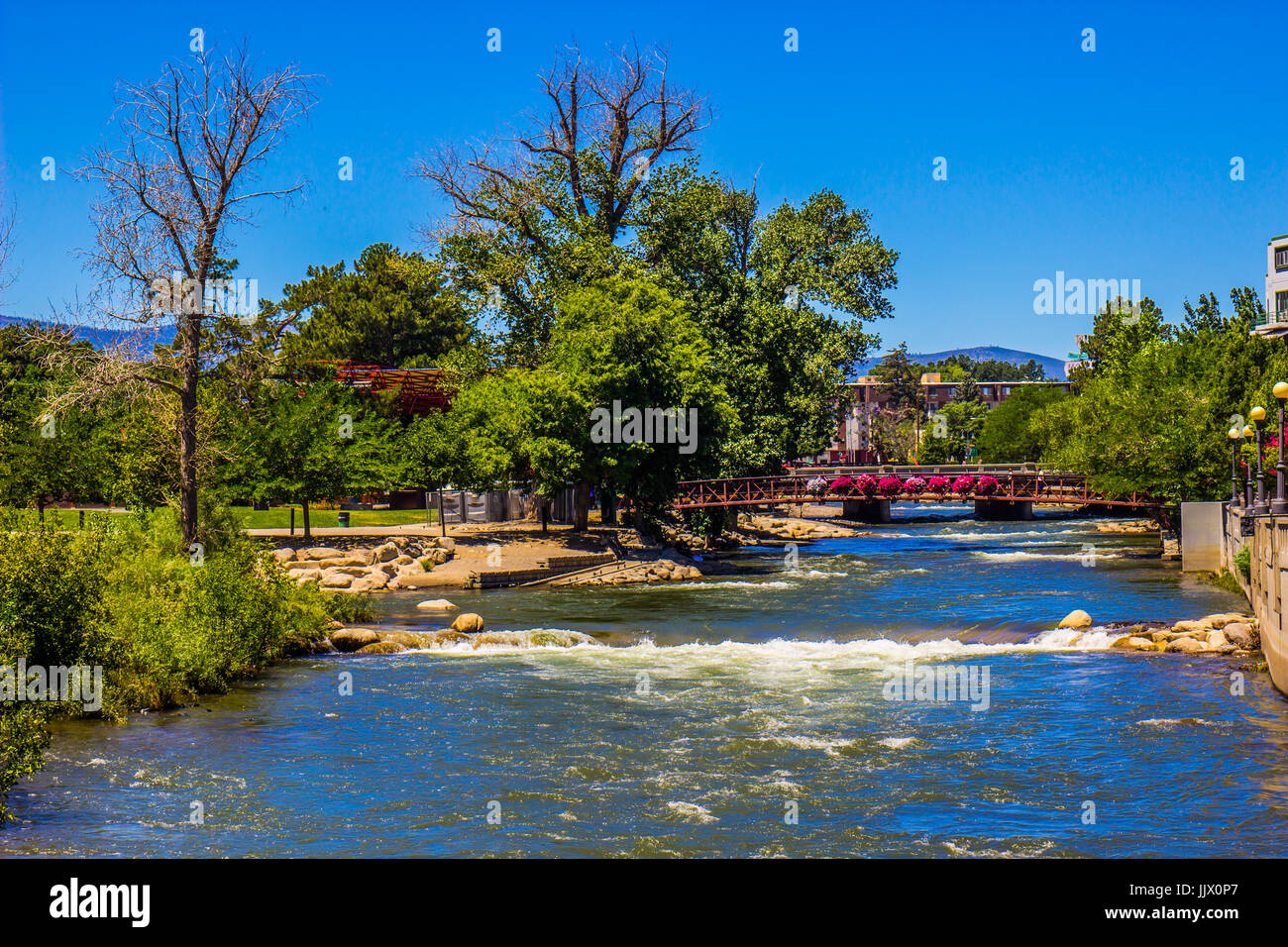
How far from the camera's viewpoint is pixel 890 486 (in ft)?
216

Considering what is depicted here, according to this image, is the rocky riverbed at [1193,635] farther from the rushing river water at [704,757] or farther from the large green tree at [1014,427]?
the large green tree at [1014,427]

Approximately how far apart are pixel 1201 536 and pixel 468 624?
27003mm

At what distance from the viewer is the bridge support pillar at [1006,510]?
8201 centimetres

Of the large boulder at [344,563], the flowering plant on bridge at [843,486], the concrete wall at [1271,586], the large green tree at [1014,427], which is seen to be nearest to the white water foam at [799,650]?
the concrete wall at [1271,586]

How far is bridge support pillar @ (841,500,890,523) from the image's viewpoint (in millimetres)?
83500

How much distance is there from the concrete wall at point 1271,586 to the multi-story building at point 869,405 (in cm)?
13242

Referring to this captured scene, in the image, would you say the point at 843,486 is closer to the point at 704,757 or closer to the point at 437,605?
the point at 437,605

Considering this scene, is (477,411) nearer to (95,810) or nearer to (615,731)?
(615,731)

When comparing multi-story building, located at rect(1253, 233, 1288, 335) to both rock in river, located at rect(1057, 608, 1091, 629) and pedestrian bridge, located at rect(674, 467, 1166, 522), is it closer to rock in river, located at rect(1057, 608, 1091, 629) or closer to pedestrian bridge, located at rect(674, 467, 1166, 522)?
pedestrian bridge, located at rect(674, 467, 1166, 522)

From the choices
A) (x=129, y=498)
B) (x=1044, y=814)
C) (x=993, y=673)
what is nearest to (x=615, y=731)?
(x=1044, y=814)

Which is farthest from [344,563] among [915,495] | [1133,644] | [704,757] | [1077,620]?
[915,495]

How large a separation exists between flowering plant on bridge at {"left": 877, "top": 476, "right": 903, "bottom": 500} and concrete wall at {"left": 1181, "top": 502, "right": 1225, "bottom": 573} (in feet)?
Answer: 74.9

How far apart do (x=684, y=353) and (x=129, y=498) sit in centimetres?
2142

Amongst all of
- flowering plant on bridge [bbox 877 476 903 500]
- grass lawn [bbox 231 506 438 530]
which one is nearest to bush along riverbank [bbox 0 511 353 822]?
grass lawn [bbox 231 506 438 530]
